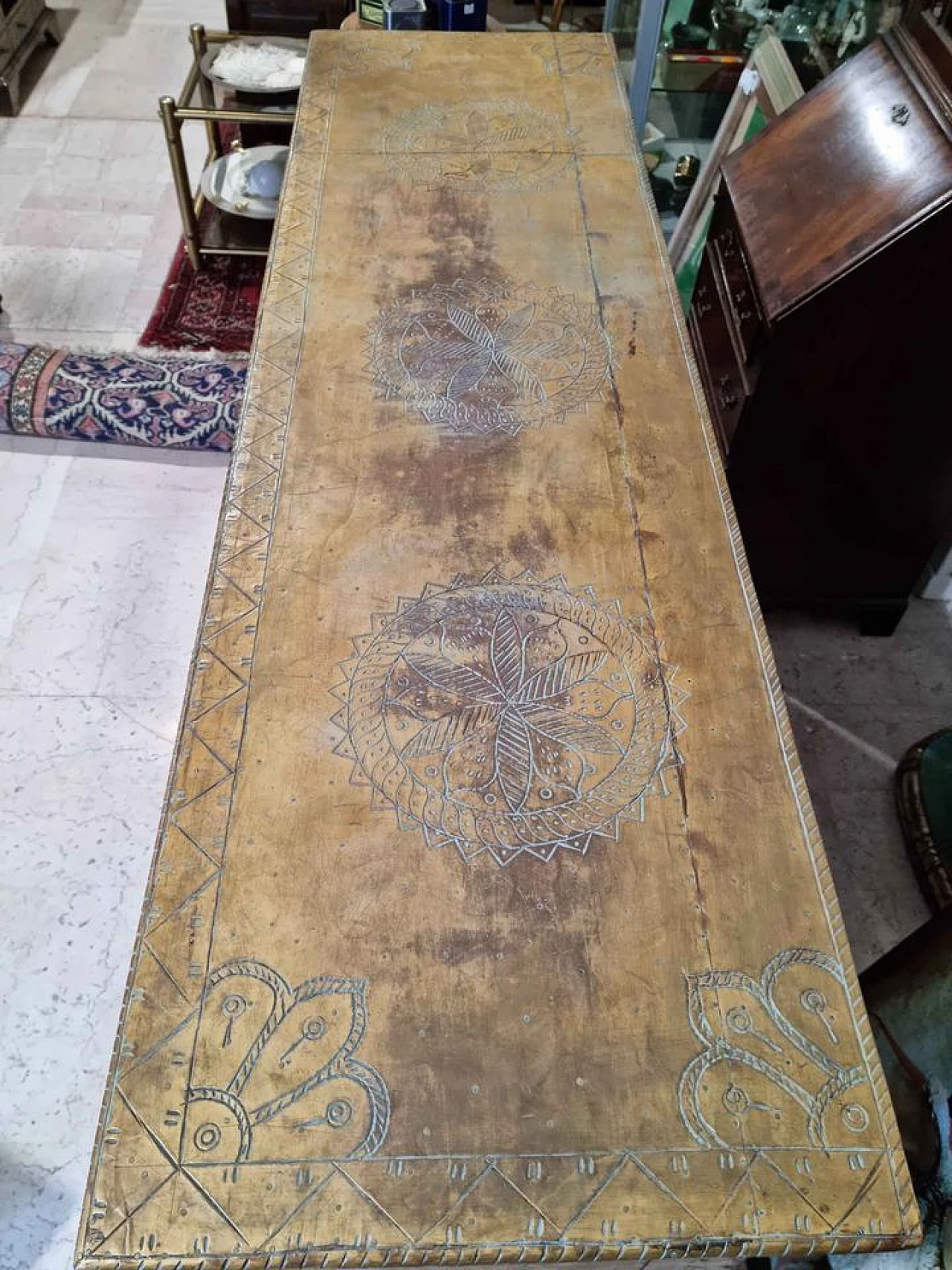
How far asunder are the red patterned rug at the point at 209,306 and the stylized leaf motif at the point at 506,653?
91.2 inches

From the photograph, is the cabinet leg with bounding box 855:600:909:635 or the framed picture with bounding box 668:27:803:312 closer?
the cabinet leg with bounding box 855:600:909:635

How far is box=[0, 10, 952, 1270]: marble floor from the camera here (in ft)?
6.04

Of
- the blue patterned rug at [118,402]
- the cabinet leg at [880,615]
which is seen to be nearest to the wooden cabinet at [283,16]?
the blue patterned rug at [118,402]

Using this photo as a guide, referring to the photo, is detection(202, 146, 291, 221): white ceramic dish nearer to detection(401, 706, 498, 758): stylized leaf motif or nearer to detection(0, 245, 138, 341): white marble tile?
detection(0, 245, 138, 341): white marble tile

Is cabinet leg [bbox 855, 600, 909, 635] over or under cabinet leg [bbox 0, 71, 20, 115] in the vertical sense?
over

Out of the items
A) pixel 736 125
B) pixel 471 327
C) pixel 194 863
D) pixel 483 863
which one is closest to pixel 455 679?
pixel 483 863

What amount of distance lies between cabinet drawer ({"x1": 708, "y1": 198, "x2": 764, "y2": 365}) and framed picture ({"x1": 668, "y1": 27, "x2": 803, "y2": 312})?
0.32m

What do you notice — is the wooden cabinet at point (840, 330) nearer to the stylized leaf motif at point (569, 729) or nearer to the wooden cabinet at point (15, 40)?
the stylized leaf motif at point (569, 729)

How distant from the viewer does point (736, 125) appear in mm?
3080

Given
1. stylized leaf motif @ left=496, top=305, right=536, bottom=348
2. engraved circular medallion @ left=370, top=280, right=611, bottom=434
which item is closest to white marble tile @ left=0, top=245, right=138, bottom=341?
engraved circular medallion @ left=370, top=280, right=611, bottom=434

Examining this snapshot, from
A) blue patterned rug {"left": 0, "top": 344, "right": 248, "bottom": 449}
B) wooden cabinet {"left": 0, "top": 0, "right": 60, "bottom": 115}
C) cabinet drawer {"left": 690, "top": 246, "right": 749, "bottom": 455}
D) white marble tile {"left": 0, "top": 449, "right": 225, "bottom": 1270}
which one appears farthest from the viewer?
wooden cabinet {"left": 0, "top": 0, "right": 60, "bottom": 115}

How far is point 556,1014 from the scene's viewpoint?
109 cm

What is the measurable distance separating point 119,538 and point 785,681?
205 cm

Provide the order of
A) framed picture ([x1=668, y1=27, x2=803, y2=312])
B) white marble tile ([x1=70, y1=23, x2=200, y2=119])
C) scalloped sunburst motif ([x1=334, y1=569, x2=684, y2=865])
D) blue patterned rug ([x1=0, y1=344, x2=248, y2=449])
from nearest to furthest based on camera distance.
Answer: scalloped sunburst motif ([x1=334, y1=569, x2=684, y2=865]), framed picture ([x1=668, y1=27, x2=803, y2=312]), blue patterned rug ([x1=0, y1=344, x2=248, y2=449]), white marble tile ([x1=70, y1=23, x2=200, y2=119])
